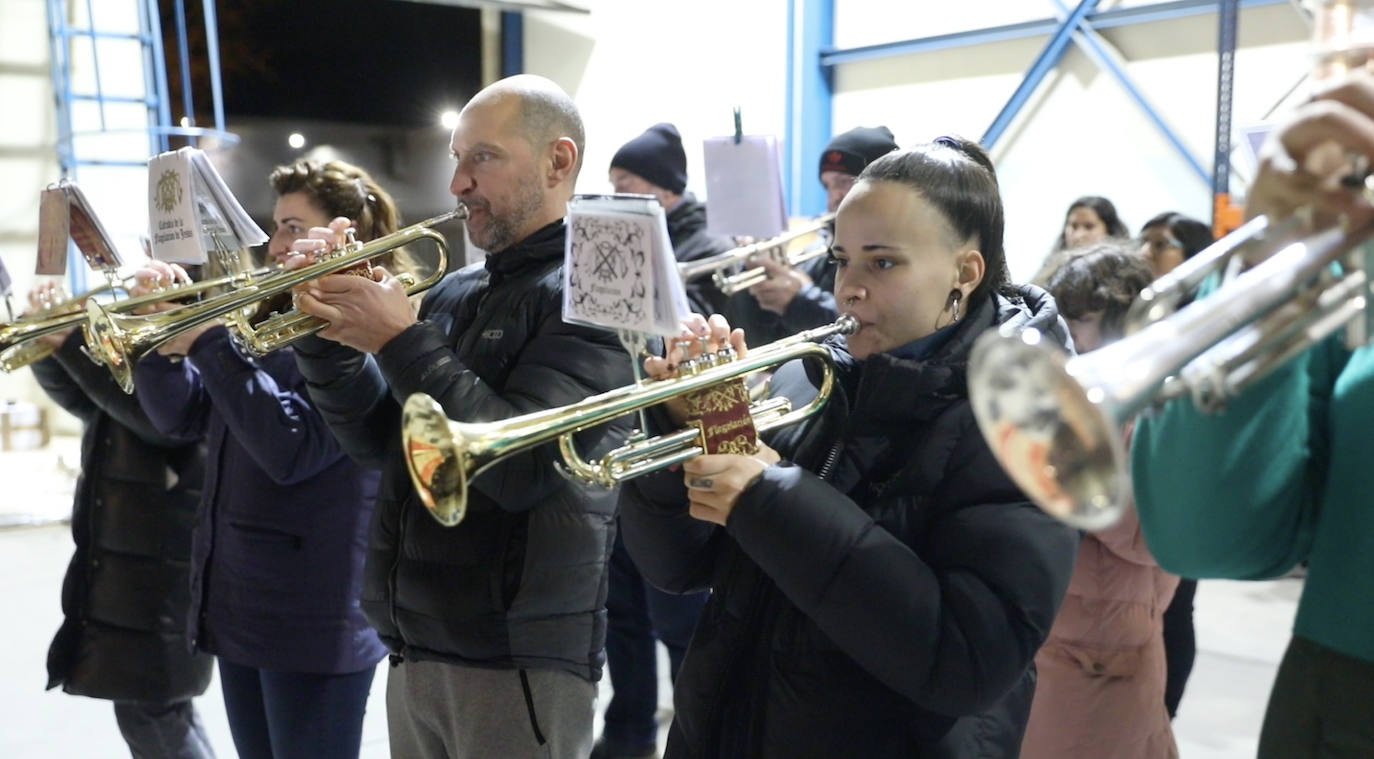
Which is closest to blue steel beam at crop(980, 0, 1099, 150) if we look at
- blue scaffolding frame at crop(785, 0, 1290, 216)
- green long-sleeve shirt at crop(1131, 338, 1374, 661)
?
blue scaffolding frame at crop(785, 0, 1290, 216)

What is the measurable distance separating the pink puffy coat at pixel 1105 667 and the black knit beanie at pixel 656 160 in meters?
2.92

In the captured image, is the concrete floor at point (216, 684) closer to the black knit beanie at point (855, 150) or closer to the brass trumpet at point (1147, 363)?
the black knit beanie at point (855, 150)

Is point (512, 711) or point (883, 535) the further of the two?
point (512, 711)

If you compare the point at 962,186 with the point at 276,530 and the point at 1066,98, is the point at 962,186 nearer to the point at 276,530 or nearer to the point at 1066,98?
the point at 276,530

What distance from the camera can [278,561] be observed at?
9.00 feet

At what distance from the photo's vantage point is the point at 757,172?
13.4ft

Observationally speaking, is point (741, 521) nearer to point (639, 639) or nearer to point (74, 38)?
point (639, 639)

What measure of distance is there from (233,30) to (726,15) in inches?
144

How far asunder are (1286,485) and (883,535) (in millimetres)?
486

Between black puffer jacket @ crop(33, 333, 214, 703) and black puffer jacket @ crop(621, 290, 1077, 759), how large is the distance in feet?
6.18

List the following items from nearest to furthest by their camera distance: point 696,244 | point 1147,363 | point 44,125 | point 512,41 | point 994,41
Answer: point 1147,363 → point 696,244 → point 994,41 → point 44,125 → point 512,41

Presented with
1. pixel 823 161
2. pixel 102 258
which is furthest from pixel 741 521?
pixel 823 161

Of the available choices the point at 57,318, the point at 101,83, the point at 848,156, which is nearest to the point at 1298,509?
the point at 57,318

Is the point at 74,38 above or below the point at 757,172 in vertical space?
above
